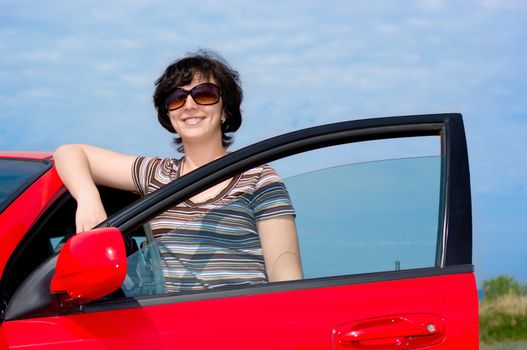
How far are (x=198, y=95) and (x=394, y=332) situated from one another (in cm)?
127

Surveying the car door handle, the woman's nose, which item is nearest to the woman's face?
the woman's nose

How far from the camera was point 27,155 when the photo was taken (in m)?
3.54

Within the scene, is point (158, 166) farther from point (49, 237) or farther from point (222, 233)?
point (222, 233)

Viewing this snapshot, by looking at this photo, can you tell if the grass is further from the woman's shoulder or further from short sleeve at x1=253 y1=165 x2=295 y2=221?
short sleeve at x1=253 y1=165 x2=295 y2=221

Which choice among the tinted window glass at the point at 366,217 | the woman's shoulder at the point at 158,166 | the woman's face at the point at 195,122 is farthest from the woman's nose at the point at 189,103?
the tinted window glass at the point at 366,217

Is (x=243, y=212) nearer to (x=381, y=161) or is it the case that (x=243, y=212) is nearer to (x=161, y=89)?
(x=381, y=161)

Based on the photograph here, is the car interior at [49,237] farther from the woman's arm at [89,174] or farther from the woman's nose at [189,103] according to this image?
the woman's nose at [189,103]

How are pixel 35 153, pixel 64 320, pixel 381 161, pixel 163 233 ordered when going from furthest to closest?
1. pixel 35 153
2. pixel 381 161
3. pixel 163 233
4. pixel 64 320

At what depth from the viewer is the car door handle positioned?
278 cm

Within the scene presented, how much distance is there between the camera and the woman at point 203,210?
289 cm

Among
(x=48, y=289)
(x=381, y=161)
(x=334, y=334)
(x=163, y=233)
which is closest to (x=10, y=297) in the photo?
(x=48, y=289)

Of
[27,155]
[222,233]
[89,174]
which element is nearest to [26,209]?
[89,174]

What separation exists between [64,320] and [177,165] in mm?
1075

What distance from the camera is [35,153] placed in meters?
3.63
